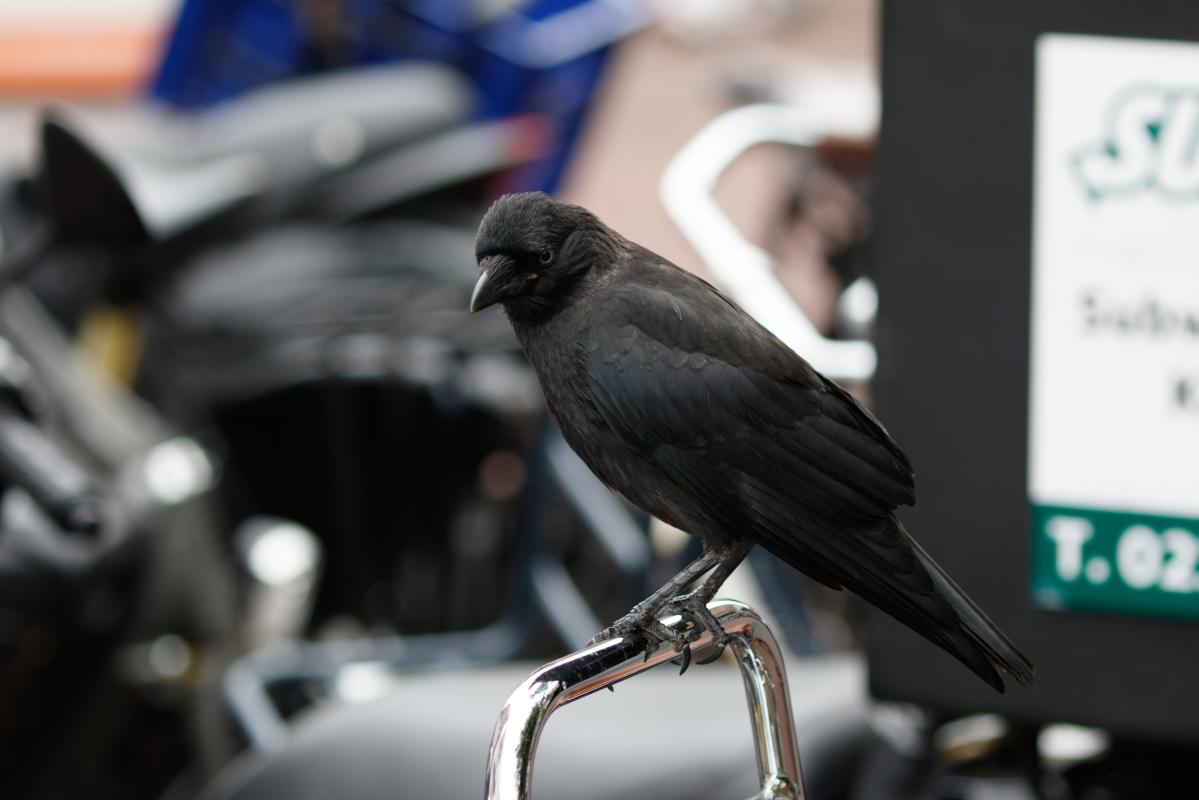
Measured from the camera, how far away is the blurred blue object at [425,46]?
4219 mm

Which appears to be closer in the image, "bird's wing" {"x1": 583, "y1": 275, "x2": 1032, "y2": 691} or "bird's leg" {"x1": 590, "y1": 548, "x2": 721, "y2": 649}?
"bird's wing" {"x1": 583, "y1": 275, "x2": 1032, "y2": 691}

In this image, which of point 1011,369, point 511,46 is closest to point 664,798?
point 1011,369

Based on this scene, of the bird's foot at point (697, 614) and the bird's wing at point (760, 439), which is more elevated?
the bird's wing at point (760, 439)

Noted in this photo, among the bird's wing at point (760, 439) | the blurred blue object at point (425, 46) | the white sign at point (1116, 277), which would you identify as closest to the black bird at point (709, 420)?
the bird's wing at point (760, 439)

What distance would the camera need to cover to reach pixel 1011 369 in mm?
1354

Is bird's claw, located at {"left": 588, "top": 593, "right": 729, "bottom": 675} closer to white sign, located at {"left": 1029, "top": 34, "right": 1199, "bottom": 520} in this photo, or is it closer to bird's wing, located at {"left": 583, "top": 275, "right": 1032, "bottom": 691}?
bird's wing, located at {"left": 583, "top": 275, "right": 1032, "bottom": 691}

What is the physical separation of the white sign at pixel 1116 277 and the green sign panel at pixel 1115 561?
0.5 inches

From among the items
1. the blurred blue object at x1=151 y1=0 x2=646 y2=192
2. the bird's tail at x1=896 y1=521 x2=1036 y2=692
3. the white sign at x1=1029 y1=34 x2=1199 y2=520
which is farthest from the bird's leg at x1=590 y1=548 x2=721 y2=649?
the blurred blue object at x1=151 y1=0 x2=646 y2=192

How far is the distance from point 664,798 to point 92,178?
77 cm

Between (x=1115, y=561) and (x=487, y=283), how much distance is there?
875mm

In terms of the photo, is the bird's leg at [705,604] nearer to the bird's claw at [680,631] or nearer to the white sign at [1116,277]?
the bird's claw at [680,631]

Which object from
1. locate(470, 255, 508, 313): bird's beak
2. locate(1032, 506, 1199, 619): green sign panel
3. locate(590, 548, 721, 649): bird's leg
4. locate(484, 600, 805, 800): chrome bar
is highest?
locate(470, 255, 508, 313): bird's beak

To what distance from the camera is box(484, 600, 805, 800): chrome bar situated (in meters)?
0.70

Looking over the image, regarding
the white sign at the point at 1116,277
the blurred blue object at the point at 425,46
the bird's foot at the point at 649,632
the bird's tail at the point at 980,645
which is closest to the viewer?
the bird's tail at the point at 980,645
